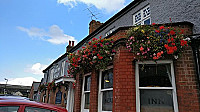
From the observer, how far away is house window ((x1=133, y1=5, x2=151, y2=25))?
7.48m

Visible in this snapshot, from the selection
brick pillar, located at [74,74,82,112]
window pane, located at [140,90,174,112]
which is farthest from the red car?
brick pillar, located at [74,74,82,112]

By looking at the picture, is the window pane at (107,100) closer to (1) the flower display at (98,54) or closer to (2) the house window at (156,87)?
(1) the flower display at (98,54)

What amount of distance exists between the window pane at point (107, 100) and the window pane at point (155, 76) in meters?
1.26

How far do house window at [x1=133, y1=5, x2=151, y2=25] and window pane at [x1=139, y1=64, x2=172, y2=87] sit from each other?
3145mm

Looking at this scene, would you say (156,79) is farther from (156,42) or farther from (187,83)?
(156,42)

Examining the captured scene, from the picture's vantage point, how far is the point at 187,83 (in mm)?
4340

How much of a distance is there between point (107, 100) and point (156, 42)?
2736 mm

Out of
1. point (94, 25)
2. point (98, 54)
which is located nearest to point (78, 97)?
point (98, 54)

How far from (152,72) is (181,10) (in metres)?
2.81

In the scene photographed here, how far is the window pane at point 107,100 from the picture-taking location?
556 cm

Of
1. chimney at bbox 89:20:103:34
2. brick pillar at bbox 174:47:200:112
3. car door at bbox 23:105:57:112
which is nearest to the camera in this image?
car door at bbox 23:105:57:112

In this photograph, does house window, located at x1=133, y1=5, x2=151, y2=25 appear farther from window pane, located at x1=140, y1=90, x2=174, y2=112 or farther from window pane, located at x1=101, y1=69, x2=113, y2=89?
window pane, located at x1=140, y1=90, x2=174, y2=112

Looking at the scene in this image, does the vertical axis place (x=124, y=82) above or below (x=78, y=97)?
above

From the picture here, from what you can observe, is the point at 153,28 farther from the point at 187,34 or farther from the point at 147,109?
the point at 147,109
